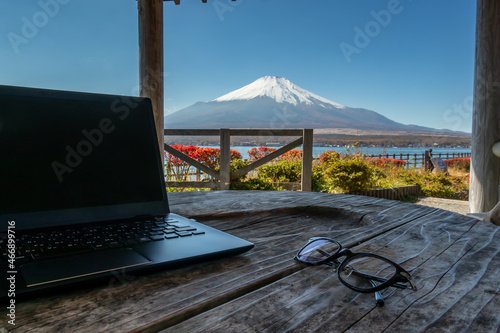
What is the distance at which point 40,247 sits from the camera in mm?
531

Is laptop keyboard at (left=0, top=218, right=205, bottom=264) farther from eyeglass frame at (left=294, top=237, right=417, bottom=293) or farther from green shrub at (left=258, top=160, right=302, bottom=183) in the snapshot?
green shrub at (left=258, top=160, right=302, bottom=183)

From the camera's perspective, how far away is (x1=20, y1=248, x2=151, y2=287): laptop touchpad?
0.44 meters

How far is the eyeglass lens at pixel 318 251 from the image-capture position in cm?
61

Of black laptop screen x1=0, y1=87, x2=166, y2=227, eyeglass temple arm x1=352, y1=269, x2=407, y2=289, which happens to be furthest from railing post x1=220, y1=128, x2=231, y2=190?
eyeglass temple arm x1=352, y1=269, x2=407, y2=289

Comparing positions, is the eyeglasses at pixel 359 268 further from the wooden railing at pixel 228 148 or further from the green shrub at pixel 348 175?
the green shrub at pixel 348 175

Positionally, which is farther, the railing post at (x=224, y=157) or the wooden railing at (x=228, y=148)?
the railing post at (x=224, y=157)

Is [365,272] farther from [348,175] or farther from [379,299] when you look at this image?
[348,175]

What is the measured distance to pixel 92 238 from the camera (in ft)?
1.96

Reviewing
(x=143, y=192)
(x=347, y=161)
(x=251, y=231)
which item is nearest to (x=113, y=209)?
(x=143, y=192)

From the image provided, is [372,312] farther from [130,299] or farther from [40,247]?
[40,247]

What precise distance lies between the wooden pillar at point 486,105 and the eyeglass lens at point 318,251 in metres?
3.04

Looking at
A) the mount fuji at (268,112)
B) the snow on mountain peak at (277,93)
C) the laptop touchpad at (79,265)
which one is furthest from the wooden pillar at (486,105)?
the snow on mountain peak at (277,93)

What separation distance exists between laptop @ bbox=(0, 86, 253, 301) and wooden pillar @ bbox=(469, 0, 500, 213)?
3196 millimetres

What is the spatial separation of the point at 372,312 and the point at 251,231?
480 millimetres
